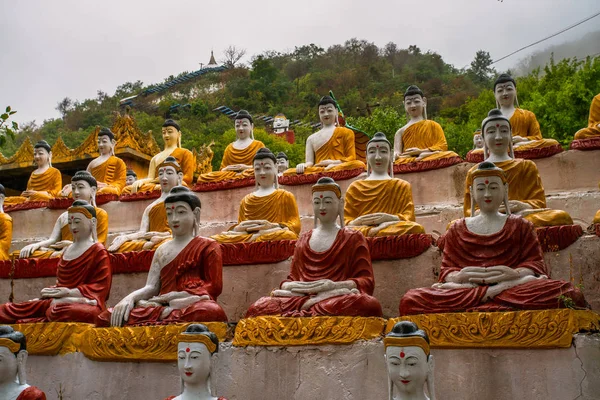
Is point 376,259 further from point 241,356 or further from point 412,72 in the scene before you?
point 412,72

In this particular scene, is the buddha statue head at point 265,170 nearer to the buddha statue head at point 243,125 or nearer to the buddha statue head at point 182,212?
the buddha statue head at point 182,212

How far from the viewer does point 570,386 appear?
6.21 metres

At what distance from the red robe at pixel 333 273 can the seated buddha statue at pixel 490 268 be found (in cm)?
50

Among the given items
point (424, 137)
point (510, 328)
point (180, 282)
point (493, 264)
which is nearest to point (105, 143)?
point (424, 137)

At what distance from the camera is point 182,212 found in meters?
8.56

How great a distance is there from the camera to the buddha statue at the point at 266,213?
10062mm

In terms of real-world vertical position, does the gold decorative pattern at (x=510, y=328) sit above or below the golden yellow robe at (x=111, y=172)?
below

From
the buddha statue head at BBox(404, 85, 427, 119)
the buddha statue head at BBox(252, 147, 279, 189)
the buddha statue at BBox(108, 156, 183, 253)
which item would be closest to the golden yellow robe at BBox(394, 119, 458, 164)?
the buddha statue head at BBox(404, 85, 427, 119)

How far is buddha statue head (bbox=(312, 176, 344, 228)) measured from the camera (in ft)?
27.2

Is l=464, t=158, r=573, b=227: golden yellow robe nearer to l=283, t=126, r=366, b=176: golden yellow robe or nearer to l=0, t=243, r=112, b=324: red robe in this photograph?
l=0, t=243, r=112, b=324: red robe

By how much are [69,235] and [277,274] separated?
4.02 m

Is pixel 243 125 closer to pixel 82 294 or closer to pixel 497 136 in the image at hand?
pixel 497 136

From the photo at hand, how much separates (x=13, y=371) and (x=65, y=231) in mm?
5496

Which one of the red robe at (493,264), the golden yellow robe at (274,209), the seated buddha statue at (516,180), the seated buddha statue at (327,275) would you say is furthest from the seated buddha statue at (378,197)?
the red robe at (493,264)
